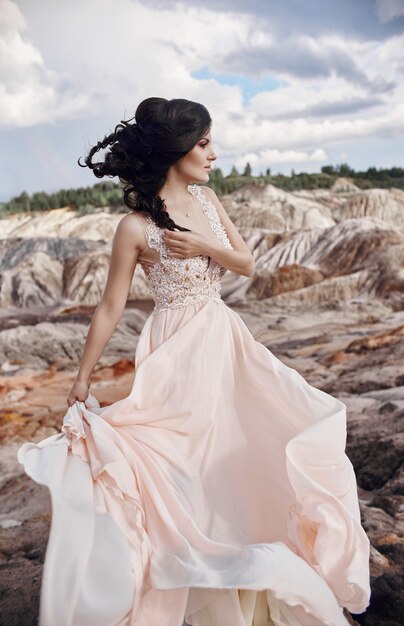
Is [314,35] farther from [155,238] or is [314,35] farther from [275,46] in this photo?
[155,238]

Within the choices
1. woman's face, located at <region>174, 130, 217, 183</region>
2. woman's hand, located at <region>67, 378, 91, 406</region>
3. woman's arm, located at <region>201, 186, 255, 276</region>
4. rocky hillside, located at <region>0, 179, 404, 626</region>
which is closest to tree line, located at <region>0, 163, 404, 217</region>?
rocky hillside, located at <region>0, 179, 404, 626</region>

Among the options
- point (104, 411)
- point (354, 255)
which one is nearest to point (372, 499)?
point (104, 411)

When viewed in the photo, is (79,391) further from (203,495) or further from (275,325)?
(275,325)

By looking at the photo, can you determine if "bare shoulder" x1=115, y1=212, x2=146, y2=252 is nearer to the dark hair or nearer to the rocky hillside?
the dark hair

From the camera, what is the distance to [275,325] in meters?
5.91

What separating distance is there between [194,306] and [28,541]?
1.37 m

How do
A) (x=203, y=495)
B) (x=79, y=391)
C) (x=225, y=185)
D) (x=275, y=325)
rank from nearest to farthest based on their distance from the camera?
(x=203, y=495)
(x=79, y=391)
(x=275, y=325)
(x=225, y=185)

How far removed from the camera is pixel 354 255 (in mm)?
6625

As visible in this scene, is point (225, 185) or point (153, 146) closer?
point (153, 146)

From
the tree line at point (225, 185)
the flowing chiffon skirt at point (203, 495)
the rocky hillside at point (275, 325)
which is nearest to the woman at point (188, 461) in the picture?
the flowing chiffon skirt at point (203, 495)

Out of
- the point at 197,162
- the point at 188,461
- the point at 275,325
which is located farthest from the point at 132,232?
the point at 275,325

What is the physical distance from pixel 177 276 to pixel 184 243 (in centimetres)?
10

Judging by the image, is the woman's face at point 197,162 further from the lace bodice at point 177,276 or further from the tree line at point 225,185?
the tree line at point 225,185

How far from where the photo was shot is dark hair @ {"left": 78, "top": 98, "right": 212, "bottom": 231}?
1.71 meters
